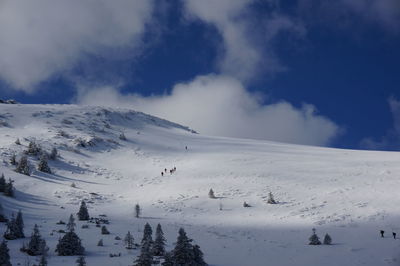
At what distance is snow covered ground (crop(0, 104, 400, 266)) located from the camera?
21.2m

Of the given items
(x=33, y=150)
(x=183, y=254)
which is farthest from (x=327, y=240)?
(x=33, y=150)

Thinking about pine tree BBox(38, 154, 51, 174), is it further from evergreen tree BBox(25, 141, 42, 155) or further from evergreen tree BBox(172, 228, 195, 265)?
evergreen tree BBox(172, 228, 195, 265)

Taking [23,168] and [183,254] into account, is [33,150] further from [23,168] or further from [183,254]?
[183,254]

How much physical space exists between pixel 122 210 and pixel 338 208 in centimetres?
1601

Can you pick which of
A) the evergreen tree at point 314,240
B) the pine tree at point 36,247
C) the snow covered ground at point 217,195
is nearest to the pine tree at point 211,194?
the snow covered ground at point 217,195

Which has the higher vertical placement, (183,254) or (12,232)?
(12,232)

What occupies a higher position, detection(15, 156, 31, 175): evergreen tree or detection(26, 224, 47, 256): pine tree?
detection(15, 156, 31, 175): evergreen tree

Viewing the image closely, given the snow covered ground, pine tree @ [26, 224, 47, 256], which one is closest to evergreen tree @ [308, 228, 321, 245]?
the snow covered ground

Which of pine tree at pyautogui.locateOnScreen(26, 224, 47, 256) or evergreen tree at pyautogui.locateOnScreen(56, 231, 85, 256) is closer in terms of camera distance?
pine tree at pyautogui.locateOnScreen(26, 224, 47, 256)

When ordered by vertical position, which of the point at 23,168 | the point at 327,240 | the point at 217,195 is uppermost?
the point at 23,168

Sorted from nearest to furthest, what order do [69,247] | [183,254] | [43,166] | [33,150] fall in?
[183,254], [69,247], [43,166], [33,150]

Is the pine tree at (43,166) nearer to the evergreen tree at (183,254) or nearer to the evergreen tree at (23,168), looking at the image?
the evergreen tree at (23,168)

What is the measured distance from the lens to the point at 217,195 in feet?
115

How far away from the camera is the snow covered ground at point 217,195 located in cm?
2125
